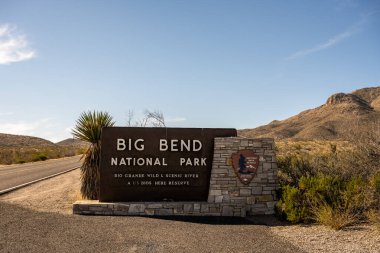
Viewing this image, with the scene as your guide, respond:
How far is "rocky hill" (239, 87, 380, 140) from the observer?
3155 inches

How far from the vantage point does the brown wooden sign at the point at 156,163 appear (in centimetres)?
1266

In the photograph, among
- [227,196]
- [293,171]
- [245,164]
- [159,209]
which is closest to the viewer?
[159,209]

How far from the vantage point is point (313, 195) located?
445 inches

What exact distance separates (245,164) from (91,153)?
552 cm

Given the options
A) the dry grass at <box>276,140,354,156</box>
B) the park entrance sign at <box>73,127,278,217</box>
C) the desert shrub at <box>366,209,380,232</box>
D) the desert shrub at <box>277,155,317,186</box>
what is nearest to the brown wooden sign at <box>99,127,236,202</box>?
the park entrance sign at <box>73,127,278,217</box>

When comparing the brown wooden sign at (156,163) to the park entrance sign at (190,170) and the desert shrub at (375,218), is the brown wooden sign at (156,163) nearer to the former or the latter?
the park entrance sign at (190,170)

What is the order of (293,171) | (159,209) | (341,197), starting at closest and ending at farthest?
1. (341,197)
2. (159,209)
3. (293,171)

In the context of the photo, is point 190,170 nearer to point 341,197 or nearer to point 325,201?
point 325,201

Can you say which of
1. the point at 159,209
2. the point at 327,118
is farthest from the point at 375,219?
the point at 327,118

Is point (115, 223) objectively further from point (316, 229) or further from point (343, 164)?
point (343, 164)

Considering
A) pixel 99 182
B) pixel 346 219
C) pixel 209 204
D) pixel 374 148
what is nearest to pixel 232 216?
pixel 209 204

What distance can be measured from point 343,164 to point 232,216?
15.4 feet

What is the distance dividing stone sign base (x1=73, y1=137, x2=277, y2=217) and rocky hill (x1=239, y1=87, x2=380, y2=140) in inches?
2332

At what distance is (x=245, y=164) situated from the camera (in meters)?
12.6
